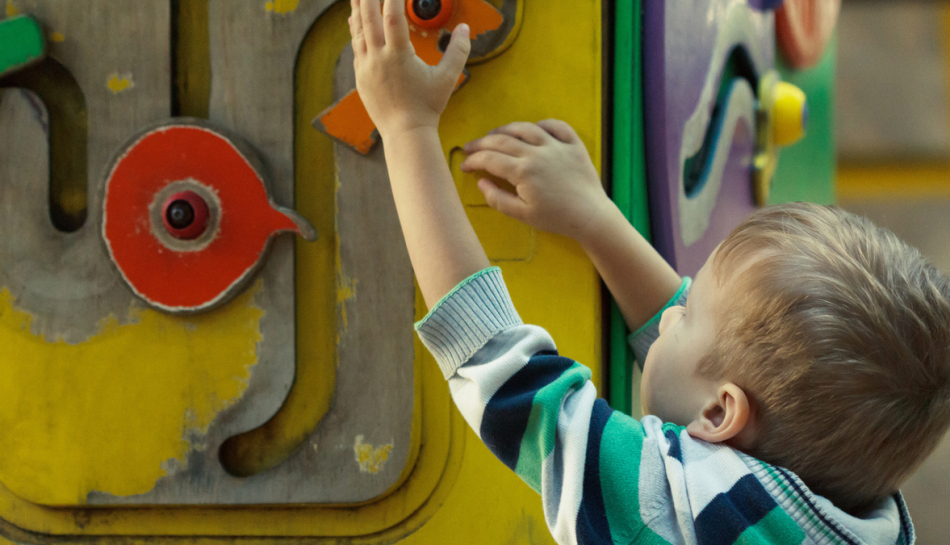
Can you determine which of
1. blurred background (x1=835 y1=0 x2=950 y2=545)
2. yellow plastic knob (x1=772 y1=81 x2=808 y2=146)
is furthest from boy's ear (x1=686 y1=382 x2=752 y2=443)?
blurred background (x1=835 y1=0 x2=950 y2=545)

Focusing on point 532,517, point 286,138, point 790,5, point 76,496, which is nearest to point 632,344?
point 532,517

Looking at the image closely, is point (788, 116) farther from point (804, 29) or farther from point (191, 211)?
point (191, 211)

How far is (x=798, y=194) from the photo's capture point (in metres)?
A: 1.58

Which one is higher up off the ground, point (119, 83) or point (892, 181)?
point (119, 83)

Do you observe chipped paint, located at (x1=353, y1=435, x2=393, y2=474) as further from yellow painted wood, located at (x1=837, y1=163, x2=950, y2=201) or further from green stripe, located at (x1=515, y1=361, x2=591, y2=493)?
yellow painted wood, located at (x1=837, y1=163, x2=950, y2=201)

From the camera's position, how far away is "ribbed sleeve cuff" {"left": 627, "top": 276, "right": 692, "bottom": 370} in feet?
2.37

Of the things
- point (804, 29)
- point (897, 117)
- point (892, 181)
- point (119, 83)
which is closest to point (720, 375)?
point (119, 83)

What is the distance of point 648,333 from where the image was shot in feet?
2.38

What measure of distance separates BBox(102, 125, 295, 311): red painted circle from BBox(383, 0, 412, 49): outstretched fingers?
184mm

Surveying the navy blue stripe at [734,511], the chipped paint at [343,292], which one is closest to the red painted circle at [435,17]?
the chipped paint at [343,292]

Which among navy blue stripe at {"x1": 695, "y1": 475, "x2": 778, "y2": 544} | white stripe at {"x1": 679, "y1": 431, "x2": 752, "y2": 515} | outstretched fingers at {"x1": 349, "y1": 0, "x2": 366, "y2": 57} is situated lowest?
navy blue stripe at {"x1": 695, "y1": 475, "x2": 778, "y2": 544}

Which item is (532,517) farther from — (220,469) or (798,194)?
(798,194)

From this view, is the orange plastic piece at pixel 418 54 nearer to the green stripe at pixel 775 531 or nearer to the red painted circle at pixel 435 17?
the red painted circle at pixel 435 17

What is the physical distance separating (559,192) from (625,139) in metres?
0.11
